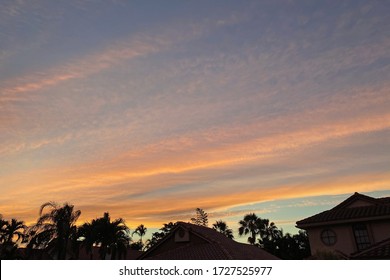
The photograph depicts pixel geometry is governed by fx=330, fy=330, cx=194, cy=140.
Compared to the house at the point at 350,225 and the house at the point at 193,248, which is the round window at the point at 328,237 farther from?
the house at the point at 193,248

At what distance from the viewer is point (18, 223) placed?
117 feet

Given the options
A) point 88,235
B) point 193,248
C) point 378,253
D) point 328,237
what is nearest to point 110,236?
point 88,235

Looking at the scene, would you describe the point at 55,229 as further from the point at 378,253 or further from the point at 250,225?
the point at 250,225

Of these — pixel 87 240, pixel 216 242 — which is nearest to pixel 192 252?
pixel 216 242

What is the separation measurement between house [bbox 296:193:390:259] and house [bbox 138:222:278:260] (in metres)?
4.89

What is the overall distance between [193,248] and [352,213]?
13590 mm

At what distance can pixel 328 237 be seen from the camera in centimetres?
2798

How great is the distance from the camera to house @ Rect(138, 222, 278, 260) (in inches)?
966

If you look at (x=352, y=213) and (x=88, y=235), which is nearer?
(x=352, y=213)

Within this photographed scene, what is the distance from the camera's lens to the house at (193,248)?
2453cm

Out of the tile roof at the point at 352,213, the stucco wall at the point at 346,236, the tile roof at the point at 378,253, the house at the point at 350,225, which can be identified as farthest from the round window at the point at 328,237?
the tile roof at the point at 378,253

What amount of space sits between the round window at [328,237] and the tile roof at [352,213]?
3.16ft
